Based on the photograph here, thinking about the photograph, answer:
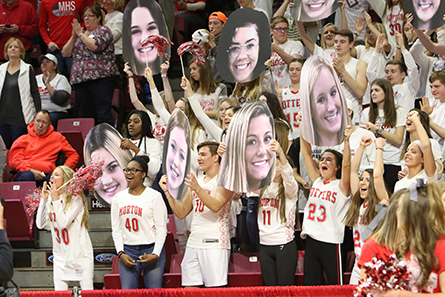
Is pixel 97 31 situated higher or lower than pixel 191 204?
higher

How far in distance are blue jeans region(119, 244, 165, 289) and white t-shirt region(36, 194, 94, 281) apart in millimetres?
423

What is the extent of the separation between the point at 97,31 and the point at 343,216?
409 centimetres

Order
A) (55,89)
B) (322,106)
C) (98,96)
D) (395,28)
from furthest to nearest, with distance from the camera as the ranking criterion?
(395,28) < (55,89) < (98,96) < (322,106)

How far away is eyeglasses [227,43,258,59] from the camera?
240 inches

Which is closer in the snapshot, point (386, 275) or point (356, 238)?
point (386, 275)

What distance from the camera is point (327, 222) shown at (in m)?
4.94

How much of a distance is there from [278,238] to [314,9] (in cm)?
296

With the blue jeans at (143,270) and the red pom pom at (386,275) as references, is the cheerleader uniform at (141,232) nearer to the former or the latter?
the blue jeans at (143,270)

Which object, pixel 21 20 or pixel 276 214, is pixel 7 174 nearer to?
pixel 21 20

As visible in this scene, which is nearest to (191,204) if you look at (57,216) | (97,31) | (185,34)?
(57,216)

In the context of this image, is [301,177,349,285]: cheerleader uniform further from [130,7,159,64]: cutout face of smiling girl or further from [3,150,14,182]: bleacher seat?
[3,150,14,182]: bleacher seat

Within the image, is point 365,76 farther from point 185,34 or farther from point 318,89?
point 185,34

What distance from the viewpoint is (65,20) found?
27.4 ft

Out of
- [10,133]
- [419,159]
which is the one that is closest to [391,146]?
[419,159]
